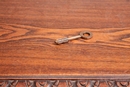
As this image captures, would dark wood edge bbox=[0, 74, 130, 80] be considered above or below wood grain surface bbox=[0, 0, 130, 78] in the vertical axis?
below

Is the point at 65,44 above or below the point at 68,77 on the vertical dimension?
above

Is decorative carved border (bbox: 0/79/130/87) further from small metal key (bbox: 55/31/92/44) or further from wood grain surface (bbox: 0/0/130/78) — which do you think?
small metal key (bbox: 55/31/92/44)

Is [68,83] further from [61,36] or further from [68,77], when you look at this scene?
[61,36]

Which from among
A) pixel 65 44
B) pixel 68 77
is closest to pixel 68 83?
pixel 68 77

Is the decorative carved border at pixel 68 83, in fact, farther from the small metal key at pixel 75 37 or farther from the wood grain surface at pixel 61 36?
the small metal key at pixel 75 37

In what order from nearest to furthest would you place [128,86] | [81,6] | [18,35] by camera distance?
[128,86] < [18,35] < [81,6]

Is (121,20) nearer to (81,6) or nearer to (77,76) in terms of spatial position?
(81,6)

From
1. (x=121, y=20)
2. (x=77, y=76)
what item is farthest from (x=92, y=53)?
(x=121, y=20)

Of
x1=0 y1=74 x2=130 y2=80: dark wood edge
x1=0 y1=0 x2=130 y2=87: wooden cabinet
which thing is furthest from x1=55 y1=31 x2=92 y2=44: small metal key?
x1=0 y1=74 x2=130 y2=80: dark wood edge
